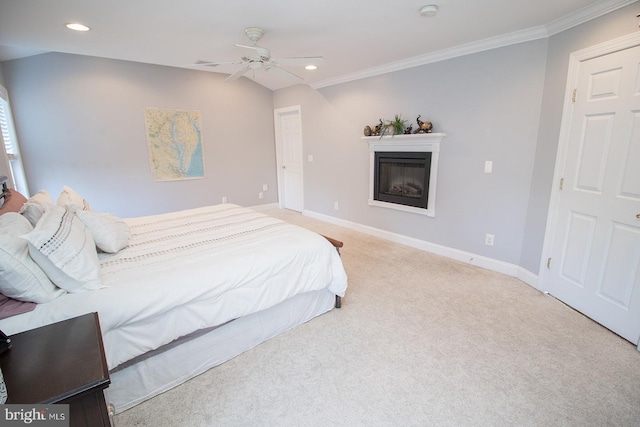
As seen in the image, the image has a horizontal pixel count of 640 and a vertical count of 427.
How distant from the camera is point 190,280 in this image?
1.70 m

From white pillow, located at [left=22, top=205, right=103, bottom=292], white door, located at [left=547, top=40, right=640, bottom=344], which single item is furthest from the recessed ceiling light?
white door, located at [left=547, top=40, right=640, bottom=344]

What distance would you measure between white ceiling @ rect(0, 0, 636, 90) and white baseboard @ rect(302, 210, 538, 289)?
2234 mm

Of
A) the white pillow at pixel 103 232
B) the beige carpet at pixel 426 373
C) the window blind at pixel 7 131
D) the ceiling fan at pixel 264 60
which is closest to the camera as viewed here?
the beige carpet at pixel 426 373

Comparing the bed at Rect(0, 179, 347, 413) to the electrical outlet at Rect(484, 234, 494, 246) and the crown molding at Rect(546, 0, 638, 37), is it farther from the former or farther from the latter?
the crown molding at Rect(546, 0, 638, 37)

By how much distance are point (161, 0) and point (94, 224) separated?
1.78 metres

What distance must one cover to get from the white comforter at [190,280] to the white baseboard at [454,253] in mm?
1913

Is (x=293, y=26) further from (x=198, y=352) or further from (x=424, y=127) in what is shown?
(x=198, y=352)

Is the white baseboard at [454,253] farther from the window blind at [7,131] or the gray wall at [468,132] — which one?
the window blind at [7,131]

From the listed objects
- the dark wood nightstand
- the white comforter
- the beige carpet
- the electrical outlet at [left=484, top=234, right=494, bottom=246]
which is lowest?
the beige carpet

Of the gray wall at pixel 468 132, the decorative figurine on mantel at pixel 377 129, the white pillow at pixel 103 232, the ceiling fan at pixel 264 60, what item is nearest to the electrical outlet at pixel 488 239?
the gray wall at pixel 468 132

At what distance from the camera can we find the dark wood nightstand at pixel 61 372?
81cm

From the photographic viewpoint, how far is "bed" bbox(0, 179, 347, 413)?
1470 millimetres

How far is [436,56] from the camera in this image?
340 cm

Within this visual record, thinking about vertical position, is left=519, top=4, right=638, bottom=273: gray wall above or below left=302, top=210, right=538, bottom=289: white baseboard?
above
